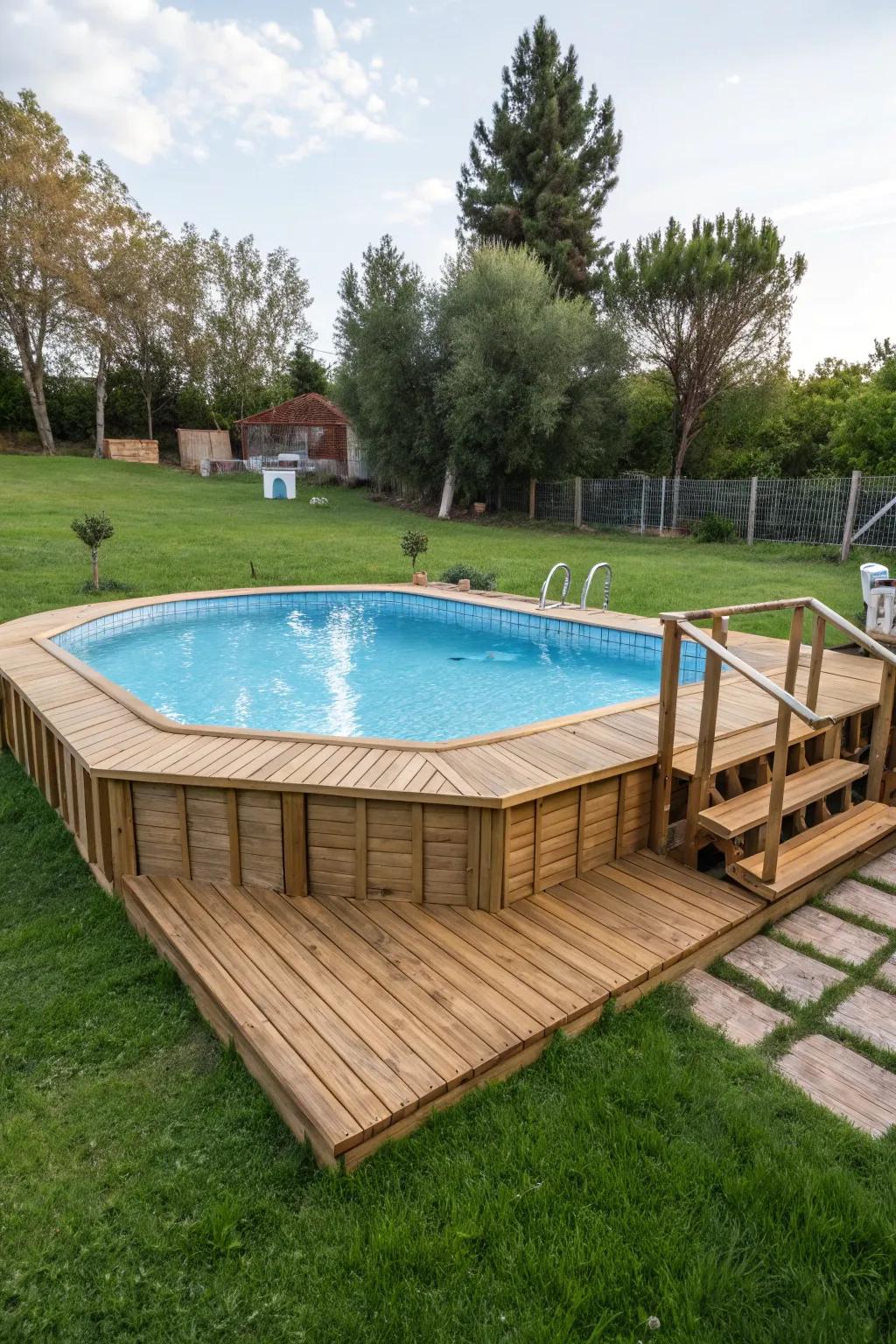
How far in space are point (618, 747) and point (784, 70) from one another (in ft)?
29.5

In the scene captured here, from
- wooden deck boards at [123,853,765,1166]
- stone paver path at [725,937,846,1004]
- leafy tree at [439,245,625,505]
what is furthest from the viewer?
leafy tree at [439,245,625,505]

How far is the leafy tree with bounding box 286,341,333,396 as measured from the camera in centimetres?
3378

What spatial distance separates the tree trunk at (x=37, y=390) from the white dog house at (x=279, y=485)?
10.7 metres

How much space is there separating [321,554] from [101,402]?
66.1 feet

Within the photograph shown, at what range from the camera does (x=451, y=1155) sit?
6.63ft

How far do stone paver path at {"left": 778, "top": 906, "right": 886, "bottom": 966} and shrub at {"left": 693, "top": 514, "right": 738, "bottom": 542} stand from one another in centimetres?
1293

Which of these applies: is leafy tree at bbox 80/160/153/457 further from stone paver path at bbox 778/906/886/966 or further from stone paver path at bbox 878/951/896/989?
stone paver path at bbox 878/951/896/989

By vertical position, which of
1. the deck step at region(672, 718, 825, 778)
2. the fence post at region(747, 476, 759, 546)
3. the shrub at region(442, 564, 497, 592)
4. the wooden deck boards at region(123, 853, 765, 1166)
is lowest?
the wooden deck boards at region(123, 853, 765, 1166)

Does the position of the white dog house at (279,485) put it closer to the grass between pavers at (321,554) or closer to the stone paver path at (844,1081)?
the grass between pavers at (321,554)

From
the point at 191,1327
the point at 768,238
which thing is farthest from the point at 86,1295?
the point at 768,238

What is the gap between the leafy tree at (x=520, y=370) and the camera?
53.9 ft

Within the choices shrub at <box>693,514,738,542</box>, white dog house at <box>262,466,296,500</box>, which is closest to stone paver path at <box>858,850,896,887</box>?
shrub at <box>693,514,738,542</box>

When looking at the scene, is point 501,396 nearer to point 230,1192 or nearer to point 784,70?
point 784,70

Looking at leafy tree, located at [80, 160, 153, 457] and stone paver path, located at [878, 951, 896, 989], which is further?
leafy tree, located at [80, 160, 153, 457]
